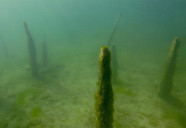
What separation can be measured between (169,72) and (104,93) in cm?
901

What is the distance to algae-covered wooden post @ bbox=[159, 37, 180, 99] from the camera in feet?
41.2

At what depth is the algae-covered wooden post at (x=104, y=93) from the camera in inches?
249

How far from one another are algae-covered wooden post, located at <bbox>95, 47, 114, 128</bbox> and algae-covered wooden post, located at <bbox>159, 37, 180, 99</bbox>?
27.7 feet

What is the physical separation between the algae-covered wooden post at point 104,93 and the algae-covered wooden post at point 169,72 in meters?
8.44

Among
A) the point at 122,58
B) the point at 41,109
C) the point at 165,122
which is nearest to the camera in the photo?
the point at 165,122

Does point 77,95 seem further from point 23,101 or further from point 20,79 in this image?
point 20,79

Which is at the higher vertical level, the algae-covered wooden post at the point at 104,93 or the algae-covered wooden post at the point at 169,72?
the algae-covered wooden post at the point at 104,93

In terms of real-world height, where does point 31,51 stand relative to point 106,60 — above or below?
below

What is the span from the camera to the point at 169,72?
43.9ft

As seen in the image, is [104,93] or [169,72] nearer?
[104,93]

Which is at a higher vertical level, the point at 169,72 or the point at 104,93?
the point at 104,93

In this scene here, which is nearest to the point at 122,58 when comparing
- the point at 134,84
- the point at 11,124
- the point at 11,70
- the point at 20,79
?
the point at 134,84

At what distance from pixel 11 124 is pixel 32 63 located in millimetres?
10448

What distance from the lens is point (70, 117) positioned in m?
11.9
